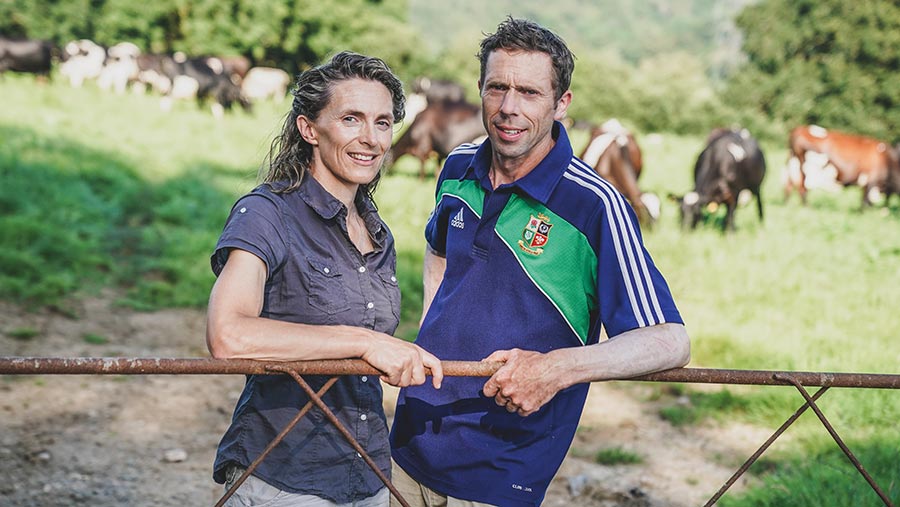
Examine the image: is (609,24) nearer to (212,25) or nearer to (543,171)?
(212,25)

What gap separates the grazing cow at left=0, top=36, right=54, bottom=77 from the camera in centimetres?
2378

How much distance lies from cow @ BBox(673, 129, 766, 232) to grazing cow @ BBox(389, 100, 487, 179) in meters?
4.35

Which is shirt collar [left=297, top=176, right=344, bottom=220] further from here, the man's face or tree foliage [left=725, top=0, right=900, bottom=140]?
tree foliage [left=725, top=0, right=900, bottom=140]

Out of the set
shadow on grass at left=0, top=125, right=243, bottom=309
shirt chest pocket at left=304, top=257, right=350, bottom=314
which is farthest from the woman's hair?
shadow on grass at left=0, top=125, right=243, bottom=309

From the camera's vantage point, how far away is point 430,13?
16662 cm

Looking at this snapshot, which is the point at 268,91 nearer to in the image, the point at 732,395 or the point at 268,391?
the point at 732,395

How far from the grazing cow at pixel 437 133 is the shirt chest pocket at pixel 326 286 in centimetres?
1328

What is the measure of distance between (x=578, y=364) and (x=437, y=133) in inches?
547

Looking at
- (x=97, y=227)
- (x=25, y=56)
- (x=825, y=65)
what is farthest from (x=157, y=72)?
(x=825, y=65)

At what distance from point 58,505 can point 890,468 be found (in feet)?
14.5

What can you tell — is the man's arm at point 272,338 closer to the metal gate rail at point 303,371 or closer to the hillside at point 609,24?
the metal gate rail at point 303,371

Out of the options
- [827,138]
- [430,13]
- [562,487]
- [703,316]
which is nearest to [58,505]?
[562,487]

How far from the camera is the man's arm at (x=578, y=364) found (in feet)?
6.73

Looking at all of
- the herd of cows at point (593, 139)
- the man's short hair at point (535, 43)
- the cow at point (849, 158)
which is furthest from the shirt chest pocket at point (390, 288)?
the cow at point (849, 158)
